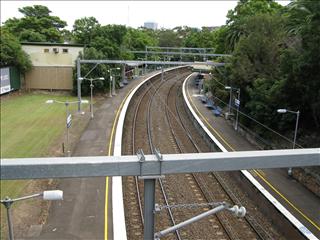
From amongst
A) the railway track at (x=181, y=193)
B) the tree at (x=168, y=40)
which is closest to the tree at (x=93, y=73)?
the railway track at (x=181, y=193)

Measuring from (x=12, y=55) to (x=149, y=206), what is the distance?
170 feet

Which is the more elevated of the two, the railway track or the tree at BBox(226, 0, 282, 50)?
the tree at BBox(226, 0, 282, 50)

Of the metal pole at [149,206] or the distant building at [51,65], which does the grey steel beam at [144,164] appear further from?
the distant building at [51,65]

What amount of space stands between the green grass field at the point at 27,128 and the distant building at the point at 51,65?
19.1 feet

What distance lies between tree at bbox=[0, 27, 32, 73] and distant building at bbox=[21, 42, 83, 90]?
4.19 ft

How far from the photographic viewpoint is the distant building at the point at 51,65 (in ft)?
177

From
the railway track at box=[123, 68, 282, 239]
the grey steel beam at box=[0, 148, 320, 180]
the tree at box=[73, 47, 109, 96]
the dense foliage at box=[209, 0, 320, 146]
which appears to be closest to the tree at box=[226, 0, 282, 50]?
the tree at box=[73, 47, 109, 96]

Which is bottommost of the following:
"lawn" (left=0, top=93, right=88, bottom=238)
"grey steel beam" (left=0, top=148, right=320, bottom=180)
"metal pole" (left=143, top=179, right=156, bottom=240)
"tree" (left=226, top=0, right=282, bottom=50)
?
"lawn" (left=0, top=93, right=88, bottom=238)

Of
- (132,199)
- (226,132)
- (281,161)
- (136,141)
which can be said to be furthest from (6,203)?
(226,132)

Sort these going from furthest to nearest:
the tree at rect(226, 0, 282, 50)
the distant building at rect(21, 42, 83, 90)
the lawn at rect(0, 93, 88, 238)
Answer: the tree at rect(226, 0, 282, 50)
the distant building at rect(21, 42, 83, 90)
the lawn at rect(0, 93, 88, 238)

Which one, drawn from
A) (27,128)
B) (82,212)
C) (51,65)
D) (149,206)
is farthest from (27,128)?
(149,206)

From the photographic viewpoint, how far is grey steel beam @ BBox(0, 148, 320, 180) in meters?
4.87

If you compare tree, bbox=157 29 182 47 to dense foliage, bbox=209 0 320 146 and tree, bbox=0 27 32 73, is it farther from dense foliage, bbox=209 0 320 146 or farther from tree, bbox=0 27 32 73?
dense foliage, bbox=209 0 320 146

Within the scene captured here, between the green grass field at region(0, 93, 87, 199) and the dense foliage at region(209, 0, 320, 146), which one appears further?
the green grass field at region(0, 93, 87, 199)
